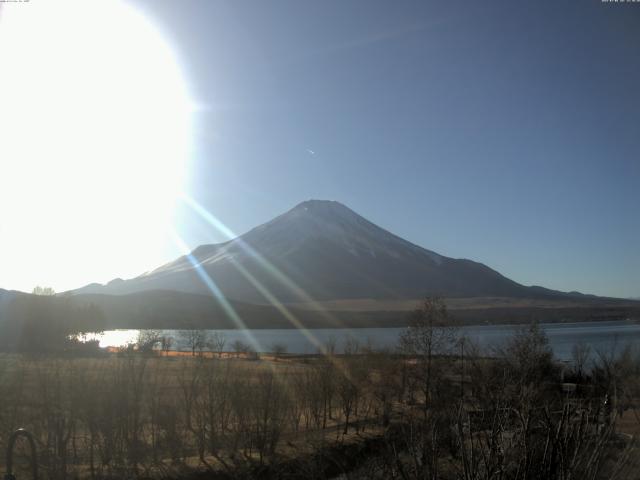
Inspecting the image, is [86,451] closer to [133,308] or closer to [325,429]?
[325,429]

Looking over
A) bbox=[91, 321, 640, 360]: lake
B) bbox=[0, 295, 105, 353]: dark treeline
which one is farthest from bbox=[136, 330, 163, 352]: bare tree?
bbox=[0, 295, 105, 353]: dark treeline

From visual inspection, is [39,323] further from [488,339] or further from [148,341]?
[488,339]

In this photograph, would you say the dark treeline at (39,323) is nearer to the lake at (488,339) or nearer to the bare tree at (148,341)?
the bare tree at (148,341)

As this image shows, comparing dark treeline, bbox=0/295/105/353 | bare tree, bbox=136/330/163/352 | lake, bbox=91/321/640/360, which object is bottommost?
lake, bbox=91/321/640/360

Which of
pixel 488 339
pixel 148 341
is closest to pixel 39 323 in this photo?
pixel 148 341

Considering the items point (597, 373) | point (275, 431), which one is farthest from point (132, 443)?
point (597, 373)

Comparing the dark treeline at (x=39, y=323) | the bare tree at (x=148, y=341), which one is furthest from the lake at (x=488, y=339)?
the dark treeline at (x=39, y=323)

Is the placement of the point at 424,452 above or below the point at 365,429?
above

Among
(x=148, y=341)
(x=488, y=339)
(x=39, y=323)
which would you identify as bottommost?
(x=488, y=339)

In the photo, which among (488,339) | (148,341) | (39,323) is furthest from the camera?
(488,339)

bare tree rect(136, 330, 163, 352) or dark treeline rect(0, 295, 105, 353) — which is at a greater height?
dark treeline rect(0, 295, 105, 353)

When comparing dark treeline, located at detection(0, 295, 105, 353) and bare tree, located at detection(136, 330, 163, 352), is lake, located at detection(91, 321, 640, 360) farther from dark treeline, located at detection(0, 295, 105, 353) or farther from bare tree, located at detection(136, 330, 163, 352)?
dark treeline, located at detection(0, 295, 105, 353)

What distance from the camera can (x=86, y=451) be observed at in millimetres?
16547

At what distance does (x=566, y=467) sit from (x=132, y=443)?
14.6 metres
